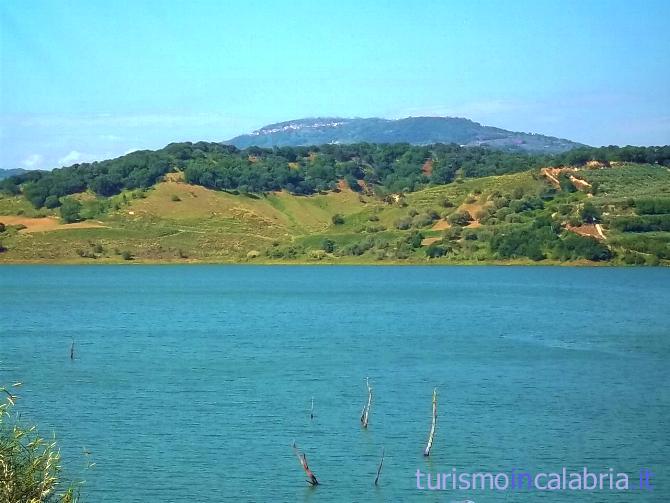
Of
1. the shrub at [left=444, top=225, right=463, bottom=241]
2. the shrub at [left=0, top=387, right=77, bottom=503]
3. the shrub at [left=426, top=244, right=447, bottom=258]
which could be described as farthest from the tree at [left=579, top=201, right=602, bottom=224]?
the shrub at [left=0, top=387, right=77, bottom=503]

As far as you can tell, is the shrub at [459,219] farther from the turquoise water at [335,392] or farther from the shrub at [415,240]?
the turquoise water at [335,392]

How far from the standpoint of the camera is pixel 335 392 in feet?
172

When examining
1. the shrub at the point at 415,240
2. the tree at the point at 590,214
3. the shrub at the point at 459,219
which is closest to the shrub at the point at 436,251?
the shrub at the point at 415,240

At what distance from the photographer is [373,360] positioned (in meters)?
64.9

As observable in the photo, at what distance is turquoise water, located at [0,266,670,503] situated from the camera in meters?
37.0

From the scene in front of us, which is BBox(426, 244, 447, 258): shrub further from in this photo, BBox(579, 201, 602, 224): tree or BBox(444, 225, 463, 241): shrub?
BBox(579, 201, 602, 224): tree

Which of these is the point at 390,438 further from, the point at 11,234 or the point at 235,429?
the point at 11,234

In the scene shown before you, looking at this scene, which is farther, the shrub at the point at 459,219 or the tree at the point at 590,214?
the shrub at the point at 459,219

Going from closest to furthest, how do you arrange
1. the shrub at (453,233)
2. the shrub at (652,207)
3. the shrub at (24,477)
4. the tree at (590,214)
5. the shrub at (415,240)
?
the shrub at (24,477)
the shrub at (652,207)
the tree at (590,214)
the shrub at (453,233)
the shrub at (415,240)

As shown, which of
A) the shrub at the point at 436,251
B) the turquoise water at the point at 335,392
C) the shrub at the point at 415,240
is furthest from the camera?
the shrub at the point at 415,240

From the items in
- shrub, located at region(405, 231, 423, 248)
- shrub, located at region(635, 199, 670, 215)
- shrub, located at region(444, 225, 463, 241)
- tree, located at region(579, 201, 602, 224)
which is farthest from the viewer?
shrub, located at region(405, 231, 423, 248)

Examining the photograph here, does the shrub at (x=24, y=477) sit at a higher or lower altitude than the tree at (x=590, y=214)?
lower

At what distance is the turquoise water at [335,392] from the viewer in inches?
1455

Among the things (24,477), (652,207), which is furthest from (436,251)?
(24,477)
